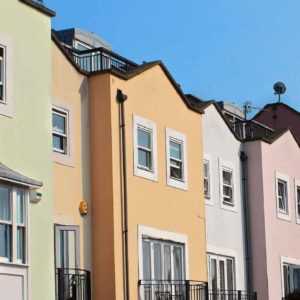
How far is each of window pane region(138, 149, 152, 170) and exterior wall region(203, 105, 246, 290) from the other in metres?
4.32

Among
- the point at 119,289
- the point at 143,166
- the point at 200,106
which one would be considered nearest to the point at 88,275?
the point at 119,289

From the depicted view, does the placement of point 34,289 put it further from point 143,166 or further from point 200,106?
point 200,106

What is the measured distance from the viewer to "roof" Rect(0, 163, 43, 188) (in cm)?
2023

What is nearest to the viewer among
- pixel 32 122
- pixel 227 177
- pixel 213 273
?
pixel 32 122

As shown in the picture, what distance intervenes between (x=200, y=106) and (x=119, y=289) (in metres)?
8.52

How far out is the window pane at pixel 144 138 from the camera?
91.2 ft

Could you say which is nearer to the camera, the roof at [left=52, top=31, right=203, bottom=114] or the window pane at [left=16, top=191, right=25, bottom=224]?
the window pane at [left=16, top=191, right=25, bottom=224]

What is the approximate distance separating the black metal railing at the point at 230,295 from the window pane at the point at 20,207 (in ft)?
36.1

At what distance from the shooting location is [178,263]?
28797mm

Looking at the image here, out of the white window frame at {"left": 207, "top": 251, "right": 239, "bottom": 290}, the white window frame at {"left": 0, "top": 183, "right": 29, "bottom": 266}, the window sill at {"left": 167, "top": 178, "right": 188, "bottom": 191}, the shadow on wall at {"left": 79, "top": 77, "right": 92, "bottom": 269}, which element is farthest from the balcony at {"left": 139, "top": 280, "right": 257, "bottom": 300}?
the white window frame at {"left": 0, "top": 183, "right": 29, "bottom": 266}

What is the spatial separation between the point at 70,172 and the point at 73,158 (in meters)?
0.39

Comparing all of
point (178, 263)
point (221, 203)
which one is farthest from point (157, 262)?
point (221, 203)

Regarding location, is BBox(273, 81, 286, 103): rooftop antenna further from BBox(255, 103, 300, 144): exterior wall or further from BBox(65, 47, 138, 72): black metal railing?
BBox(65, 47, 138, 72): black metal railing

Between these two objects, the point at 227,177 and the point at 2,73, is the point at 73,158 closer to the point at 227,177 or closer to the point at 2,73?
the point at 2,73
